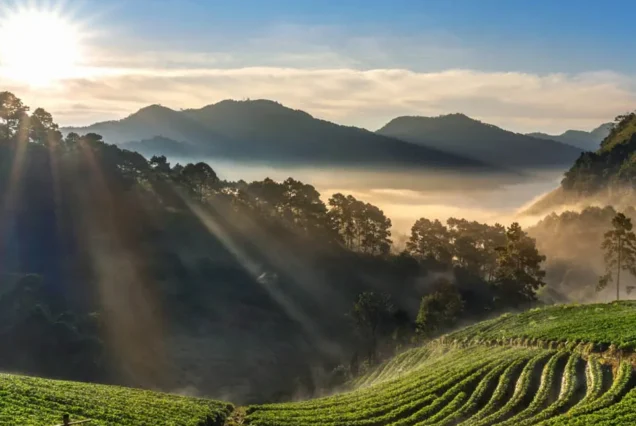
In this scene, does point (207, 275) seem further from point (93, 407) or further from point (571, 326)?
point (93, 407)

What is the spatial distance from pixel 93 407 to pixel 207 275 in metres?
81.7

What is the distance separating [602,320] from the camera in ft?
178

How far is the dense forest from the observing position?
86.9 metres

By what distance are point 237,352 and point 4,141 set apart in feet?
238

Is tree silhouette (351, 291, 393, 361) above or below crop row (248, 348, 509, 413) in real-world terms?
below

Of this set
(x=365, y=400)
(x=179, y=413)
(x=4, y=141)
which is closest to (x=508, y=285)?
(x=365, y=400)

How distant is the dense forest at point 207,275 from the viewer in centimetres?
8688

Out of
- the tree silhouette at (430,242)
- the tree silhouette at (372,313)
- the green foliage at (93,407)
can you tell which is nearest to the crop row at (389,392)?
the green foliage at (93,407)

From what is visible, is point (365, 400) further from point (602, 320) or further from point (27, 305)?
point (27, 305)

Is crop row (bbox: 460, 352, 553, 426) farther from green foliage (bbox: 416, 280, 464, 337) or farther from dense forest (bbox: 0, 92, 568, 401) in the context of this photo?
green foliage (bbox: 416, 280, 464, 337)

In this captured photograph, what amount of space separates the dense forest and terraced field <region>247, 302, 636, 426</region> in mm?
33538

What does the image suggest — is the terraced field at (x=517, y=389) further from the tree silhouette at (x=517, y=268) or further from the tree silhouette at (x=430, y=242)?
the tree silhouette at (x=430, y=242)

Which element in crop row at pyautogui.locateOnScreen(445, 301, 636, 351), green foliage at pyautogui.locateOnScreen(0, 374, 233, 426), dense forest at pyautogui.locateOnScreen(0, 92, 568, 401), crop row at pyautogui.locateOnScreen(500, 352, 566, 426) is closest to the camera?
green foliage at pyautogui.locateOnScreen(0, 374, 233, 426)

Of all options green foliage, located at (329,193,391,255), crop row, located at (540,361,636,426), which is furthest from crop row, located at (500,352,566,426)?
green foliage, located at (329,193,391,255)
